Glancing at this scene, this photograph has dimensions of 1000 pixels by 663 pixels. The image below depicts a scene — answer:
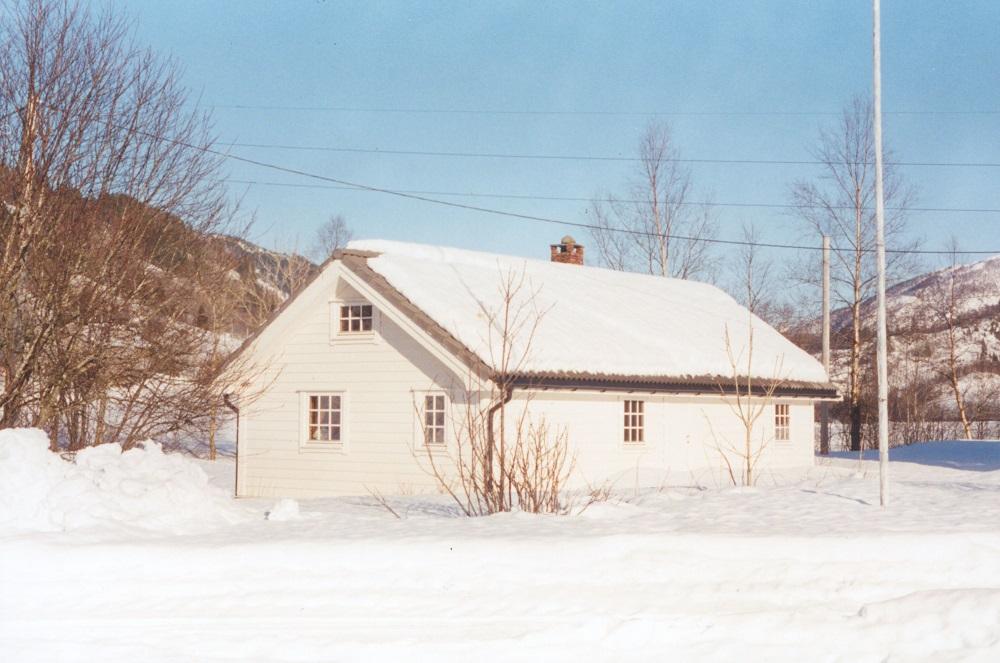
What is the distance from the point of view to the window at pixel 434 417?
20094mm

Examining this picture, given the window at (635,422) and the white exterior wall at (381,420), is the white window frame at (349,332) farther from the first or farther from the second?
the window at (635,422)

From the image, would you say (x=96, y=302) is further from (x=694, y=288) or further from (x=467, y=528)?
(x=694, y=288)

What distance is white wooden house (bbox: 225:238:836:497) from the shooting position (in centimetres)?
1994

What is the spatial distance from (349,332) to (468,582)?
490 inches

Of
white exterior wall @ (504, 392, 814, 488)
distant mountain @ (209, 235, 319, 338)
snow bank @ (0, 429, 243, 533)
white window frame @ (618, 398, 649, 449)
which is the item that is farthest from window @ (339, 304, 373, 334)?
distant mountain @ (209, 235, 319, 338)

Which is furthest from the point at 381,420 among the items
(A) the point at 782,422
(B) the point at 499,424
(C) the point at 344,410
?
(A) the point at 782,422

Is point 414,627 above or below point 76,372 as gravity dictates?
below

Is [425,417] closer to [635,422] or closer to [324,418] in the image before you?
[324,418]

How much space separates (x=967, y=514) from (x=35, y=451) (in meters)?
10.5

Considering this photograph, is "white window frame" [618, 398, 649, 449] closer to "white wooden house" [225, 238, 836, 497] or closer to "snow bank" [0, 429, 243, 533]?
"white wooden house" [225, 238, 836, 497]

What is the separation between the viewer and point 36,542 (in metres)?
10.3

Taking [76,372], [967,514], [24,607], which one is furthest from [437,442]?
[24,607]

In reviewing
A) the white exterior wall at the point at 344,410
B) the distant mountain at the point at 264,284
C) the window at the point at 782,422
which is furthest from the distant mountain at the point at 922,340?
the distant mountain at the point at 264,284

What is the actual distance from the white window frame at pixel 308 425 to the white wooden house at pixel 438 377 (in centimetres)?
3
